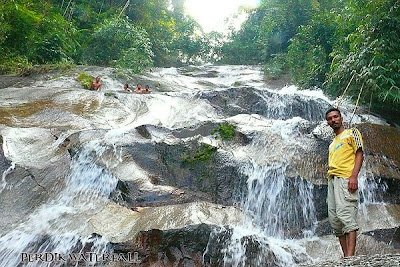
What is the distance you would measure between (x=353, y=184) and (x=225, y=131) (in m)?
3.94

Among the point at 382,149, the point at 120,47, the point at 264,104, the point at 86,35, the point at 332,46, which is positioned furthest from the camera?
the point at 86,35

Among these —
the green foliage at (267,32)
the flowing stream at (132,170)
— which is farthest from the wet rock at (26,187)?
the green foliage at (267,32)

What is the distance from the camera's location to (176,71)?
20.8 m

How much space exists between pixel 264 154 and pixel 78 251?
385 centimetres

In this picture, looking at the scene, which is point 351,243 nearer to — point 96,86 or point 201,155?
point 201,155

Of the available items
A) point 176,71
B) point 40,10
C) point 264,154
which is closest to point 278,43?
point 176,71

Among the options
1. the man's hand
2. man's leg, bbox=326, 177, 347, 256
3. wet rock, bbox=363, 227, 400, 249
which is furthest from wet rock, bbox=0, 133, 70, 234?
wet rock, bbox=363, 227, 400, 249

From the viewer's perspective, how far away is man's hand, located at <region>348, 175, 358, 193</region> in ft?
12.0

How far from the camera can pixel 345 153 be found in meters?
3.88

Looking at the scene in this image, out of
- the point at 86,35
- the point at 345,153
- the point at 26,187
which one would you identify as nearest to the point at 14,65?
the point at 86,35

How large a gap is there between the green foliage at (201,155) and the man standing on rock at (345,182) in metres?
2.59

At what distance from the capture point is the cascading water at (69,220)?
172 inches

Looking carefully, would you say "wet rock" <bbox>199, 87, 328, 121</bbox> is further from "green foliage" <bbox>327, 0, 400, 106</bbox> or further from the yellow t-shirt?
the yellow t-shirt

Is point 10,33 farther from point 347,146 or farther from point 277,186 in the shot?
point 347,146
